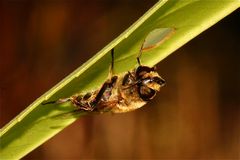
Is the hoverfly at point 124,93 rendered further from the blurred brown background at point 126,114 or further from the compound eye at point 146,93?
the blurred brown background at point 126,114

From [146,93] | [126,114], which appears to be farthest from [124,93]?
[126,114]

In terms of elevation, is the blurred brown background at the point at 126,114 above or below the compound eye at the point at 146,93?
above

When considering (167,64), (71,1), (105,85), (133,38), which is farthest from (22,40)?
(133,38)

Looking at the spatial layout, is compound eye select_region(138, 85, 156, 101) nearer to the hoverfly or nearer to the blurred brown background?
the hoverfly

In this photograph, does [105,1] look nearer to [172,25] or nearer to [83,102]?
[83,102]

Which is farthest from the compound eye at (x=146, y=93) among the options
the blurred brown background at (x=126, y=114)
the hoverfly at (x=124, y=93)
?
the blurred brown background at (x=126, y=114)

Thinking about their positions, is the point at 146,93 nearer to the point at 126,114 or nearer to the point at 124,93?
the point at 124,93
